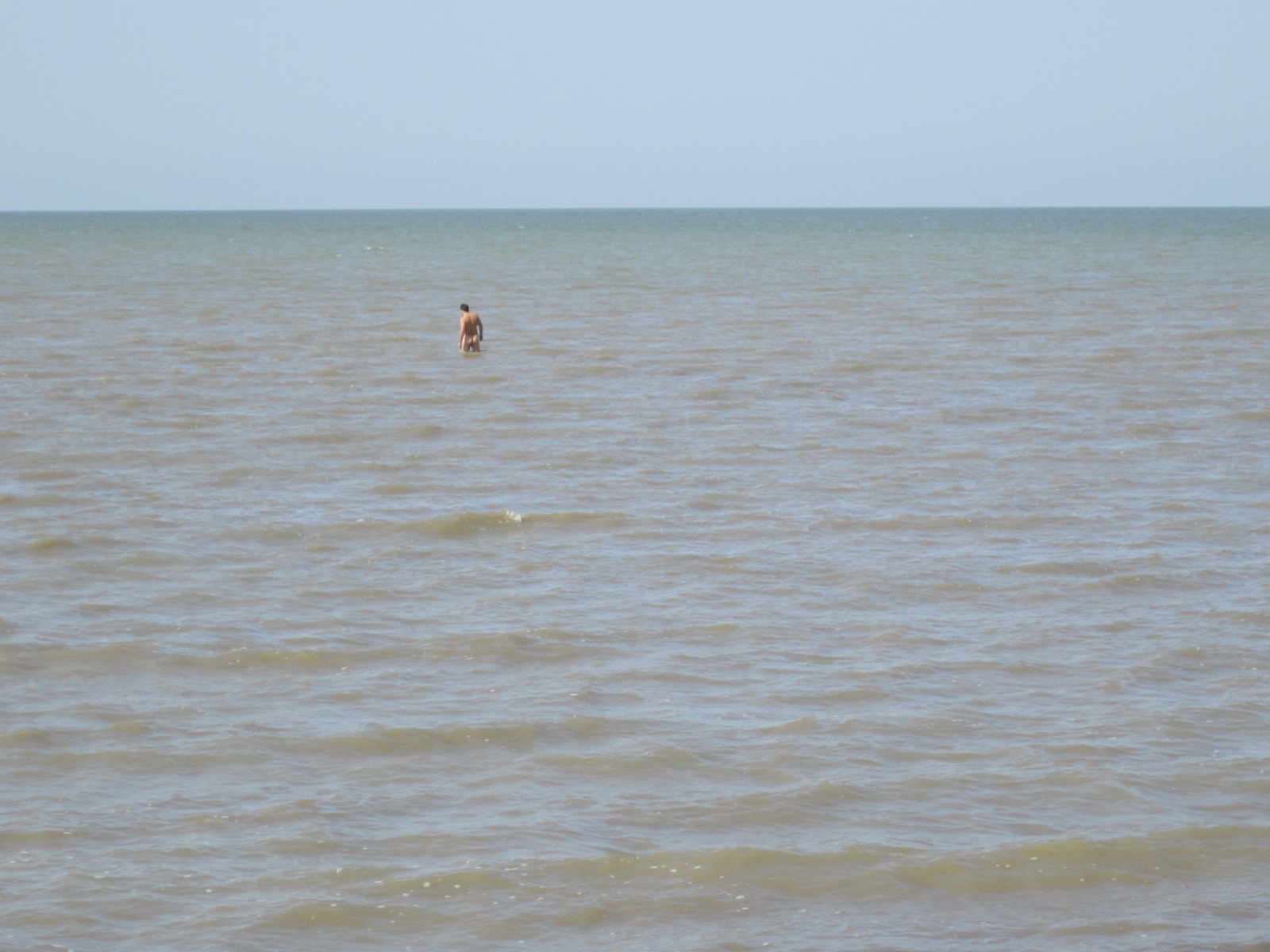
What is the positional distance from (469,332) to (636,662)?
17.0m

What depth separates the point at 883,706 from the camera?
8570mm

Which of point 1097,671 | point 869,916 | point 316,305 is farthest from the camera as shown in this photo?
point 316,305

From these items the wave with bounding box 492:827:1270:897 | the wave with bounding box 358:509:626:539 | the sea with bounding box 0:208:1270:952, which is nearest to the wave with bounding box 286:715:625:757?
the sea with bounding box 0:208:1270:952

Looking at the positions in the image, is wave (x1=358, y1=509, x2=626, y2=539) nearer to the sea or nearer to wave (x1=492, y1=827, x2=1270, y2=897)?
the sea

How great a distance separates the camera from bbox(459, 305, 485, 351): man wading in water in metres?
25.5

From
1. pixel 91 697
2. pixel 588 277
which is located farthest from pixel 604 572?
pixel 588 277

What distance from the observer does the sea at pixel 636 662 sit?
21.0 ft

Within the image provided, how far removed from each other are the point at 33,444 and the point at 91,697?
28.8 ft

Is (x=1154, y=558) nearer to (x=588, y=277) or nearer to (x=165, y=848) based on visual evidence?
(x=165, y=848)

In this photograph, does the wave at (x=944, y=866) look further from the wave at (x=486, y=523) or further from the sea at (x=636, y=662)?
the wave at (x=486, y=523)

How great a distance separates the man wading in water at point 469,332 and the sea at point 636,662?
308 cm

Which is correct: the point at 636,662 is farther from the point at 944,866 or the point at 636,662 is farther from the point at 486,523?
the point at 486,523

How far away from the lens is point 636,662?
30.8ft

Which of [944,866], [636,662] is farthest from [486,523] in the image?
[944,866]
